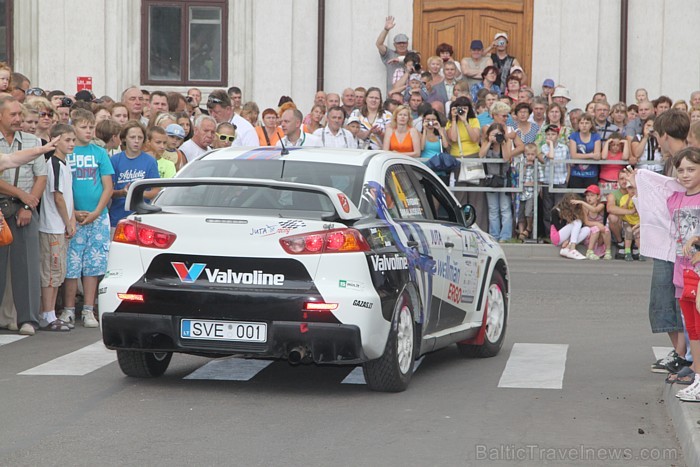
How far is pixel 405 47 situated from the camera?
2600cm

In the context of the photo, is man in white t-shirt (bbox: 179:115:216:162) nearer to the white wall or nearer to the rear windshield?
the rear windshield

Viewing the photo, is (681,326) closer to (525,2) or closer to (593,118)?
(593,118)

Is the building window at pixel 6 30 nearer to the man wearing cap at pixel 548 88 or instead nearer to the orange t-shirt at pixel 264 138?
the orange t-shirt at pixel 264 138

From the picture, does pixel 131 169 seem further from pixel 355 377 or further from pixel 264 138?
pixel 264 138

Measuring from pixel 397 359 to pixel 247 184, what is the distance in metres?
1.57

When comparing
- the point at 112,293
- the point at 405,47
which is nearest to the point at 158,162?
the point at 112,293

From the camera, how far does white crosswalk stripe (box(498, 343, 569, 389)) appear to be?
9938 millimetres

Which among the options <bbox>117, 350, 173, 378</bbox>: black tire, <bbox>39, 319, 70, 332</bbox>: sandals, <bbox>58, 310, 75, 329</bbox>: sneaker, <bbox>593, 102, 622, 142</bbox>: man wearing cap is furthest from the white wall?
<bbox>117, 350, 173, 378</bbox>: black tire

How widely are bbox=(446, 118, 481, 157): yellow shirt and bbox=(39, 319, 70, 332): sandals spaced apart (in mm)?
9461

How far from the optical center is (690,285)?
28.8 feet

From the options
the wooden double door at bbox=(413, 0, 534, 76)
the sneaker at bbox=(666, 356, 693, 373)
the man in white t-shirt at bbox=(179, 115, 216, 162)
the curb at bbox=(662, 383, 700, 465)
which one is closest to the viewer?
the curb at bbox=(662, 383, 700, 465)

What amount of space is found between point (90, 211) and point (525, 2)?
15901 millimetres

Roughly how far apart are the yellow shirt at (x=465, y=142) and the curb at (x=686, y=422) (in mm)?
11898

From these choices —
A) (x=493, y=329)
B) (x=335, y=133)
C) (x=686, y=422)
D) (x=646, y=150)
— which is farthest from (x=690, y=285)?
(x=646, y=150)
